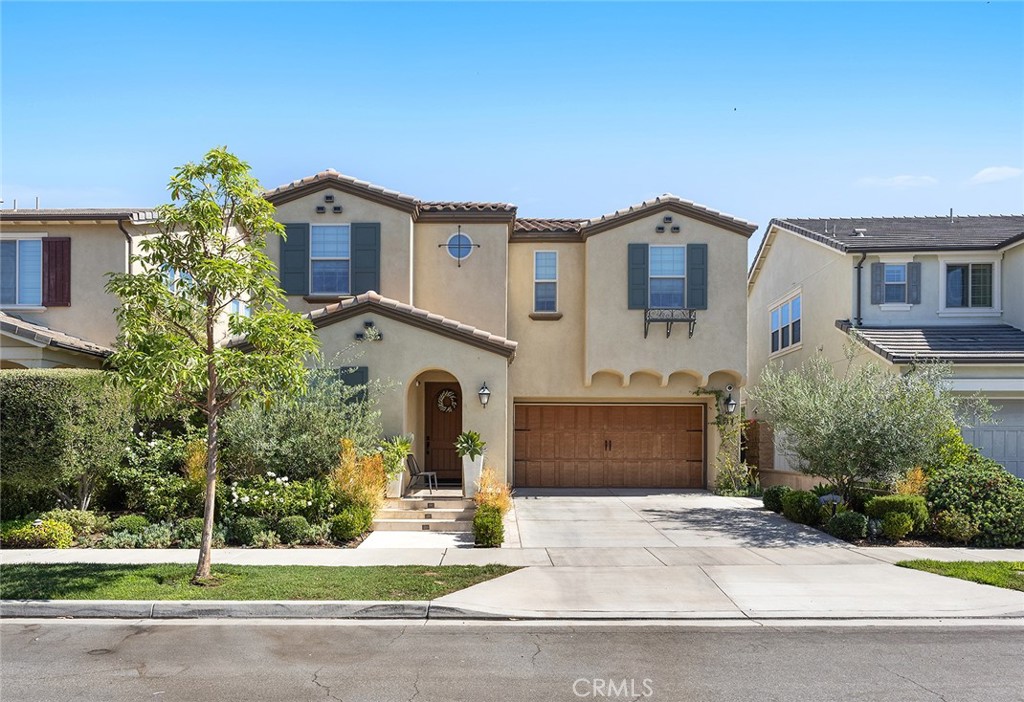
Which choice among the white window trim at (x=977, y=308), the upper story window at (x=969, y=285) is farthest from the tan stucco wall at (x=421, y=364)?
the upper story window at (x=969, y=285)

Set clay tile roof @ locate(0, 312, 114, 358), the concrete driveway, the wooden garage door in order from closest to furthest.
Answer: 1. the concrete driveway
2. clay tile roof @ locate(0, 312, 114, 358)
3. the wooden garage door

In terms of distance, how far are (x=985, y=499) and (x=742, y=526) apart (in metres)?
3.95

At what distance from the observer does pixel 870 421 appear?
13.1 meters

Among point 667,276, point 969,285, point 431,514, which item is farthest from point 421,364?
point 969,285

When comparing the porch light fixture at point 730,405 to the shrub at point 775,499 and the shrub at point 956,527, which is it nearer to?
the shrub at point 775,499

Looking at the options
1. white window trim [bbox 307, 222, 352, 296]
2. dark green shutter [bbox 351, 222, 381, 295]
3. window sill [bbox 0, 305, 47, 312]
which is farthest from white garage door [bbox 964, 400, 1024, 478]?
window sill [bbox 0, 305, 47, 312]

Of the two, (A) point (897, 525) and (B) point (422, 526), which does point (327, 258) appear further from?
(A) point (897, 525)

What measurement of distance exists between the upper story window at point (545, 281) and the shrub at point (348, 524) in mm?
8299

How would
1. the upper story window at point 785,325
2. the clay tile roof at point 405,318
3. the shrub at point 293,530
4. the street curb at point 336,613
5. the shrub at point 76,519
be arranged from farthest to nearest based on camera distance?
the upper story window at point 785,325, the clay tile roof at point 405,318, the shrub at point 76,519, the shrub at point 293,530, the street curb at point 336,613

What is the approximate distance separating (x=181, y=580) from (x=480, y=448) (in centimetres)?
643

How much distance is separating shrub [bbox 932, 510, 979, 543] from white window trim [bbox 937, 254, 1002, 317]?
24.8 ft

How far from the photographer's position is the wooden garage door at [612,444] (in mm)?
20156

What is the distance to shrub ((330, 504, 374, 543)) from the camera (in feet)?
40.1

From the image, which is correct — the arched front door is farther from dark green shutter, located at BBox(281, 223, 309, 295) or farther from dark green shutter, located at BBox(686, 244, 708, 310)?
dark green shutter, located at BBox(686, 244, 708, 310)
